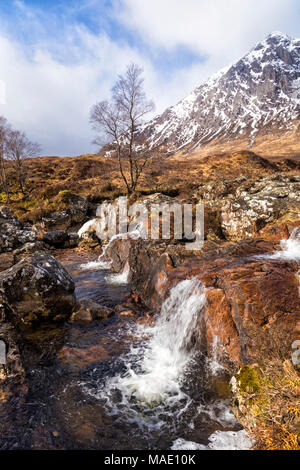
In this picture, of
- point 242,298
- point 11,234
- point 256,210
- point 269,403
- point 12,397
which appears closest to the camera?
point 269,403

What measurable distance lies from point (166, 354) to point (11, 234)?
11561 millimetres

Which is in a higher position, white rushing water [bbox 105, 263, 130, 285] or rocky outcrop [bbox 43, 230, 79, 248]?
rocky outcrop [bbox 43, 230, 79, 248]

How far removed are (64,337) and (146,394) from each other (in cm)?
267

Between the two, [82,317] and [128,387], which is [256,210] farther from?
[128,387]

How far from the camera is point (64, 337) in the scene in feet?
19.5

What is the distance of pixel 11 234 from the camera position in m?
13.1

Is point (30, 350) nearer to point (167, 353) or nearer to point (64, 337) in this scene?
point (64, 337)

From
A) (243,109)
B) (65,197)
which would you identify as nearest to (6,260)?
(65,197)

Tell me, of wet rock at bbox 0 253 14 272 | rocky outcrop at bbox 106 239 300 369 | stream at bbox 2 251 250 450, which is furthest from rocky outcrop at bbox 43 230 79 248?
rocky outcrop at bbox 106 239 300 369

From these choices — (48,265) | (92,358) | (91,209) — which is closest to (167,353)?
(92,358)

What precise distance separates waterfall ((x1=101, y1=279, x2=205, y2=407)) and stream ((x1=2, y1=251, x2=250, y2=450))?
20 millimetres

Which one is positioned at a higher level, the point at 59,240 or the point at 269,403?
the point at 59,240

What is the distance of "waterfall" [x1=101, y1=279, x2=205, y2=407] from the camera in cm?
435

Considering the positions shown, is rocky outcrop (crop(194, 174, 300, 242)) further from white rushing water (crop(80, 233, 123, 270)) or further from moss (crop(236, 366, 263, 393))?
moss (crop(236, 366, 263, 393))
